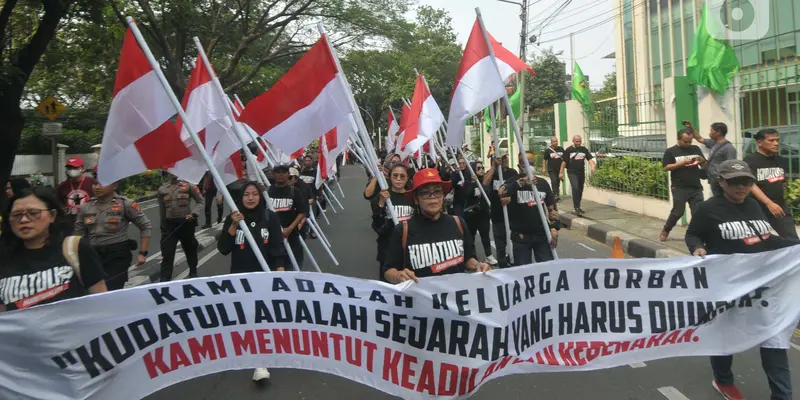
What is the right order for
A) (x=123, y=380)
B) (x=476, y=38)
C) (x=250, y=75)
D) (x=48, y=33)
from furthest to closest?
(x=250, y=75)
(x=48, y=33)
(x=476, y=38)
(x=123, y=380)

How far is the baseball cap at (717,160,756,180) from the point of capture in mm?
3408

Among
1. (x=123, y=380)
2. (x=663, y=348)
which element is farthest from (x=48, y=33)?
(x=663, y=348)

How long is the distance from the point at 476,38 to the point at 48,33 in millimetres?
8326

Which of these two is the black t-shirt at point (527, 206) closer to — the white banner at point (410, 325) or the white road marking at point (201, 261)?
the white banner at point (410, 325)

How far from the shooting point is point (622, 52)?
29.5 metres

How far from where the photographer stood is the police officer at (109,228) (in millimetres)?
4906

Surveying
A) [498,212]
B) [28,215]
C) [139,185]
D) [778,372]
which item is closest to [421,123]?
[498,212]

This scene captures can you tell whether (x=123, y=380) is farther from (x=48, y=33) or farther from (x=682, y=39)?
(x=682, y=39)

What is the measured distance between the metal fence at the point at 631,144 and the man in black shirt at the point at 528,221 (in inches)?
223

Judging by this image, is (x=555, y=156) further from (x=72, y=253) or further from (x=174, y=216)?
(x=72, y=253)

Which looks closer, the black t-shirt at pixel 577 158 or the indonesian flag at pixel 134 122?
the indonesian flag at pixel 134 122

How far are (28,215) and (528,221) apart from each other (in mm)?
4226

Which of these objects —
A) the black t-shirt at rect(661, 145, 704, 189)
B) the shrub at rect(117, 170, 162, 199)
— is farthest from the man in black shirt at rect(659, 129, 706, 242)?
the shrub at rect(117, 170, 162, 199)

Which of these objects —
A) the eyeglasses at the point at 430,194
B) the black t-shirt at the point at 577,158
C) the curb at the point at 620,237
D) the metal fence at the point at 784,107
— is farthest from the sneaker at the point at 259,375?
the black t-shirt at the point at 577,158
